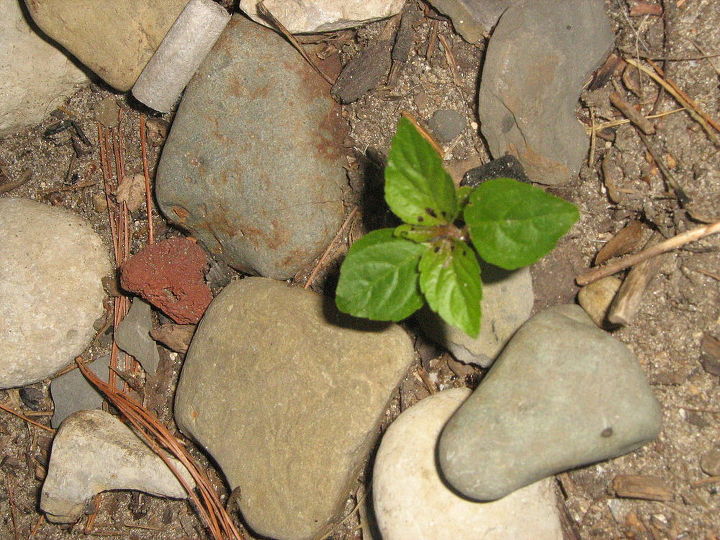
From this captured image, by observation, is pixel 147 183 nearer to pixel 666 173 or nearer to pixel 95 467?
pixel 95 467

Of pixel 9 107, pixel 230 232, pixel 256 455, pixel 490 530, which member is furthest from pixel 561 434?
pixel 9 107

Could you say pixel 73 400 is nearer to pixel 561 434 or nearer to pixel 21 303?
pixel 21 303

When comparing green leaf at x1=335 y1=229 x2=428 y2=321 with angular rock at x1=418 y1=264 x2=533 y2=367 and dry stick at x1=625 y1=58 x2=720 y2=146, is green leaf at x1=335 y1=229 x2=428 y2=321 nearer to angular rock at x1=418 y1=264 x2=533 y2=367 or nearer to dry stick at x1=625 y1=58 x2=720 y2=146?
angular rock at x1=418 y1=264 x2=533 y2=367

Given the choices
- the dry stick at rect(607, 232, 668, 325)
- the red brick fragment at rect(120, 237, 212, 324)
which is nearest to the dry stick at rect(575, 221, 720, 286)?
the dry stick at rect(607, 232, 668, 325)

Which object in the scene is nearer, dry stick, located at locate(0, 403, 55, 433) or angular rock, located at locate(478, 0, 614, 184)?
angular rock, located at locate(478, 0, 614, 184)

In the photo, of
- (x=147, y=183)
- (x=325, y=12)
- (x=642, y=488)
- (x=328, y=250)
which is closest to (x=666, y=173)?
(x=642, y=488)

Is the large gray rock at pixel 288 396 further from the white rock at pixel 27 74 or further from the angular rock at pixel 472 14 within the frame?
the white rock at pixel 27 74

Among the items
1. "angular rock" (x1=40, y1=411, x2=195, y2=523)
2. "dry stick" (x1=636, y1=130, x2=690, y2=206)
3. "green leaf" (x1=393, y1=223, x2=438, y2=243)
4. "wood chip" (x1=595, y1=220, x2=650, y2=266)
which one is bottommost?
"angular rock" (x1=40, y1=411, x2=195, y2=523)

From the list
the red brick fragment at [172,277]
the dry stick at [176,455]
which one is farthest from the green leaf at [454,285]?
the dry stick at [176,455]
